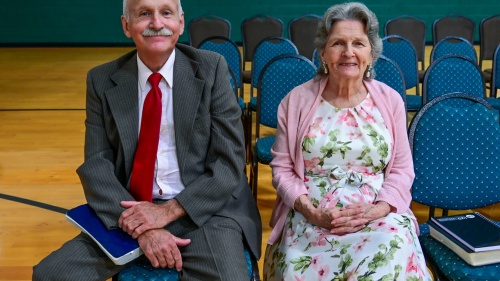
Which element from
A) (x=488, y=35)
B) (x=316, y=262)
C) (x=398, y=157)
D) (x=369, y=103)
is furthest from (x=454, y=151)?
(x=488, y=35)

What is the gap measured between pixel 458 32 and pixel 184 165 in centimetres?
577

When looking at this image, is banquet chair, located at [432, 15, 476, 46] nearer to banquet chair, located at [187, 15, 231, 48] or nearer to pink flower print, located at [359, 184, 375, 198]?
banquet chair, located at [187, 15, 231, 48]

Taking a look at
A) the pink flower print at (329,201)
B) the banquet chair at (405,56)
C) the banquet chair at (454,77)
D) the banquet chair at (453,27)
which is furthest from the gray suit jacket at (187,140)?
the banquet chair at (453,27)

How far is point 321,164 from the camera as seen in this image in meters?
2.29

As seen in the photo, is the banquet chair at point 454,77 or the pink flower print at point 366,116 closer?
the pink flower print at point 366,116

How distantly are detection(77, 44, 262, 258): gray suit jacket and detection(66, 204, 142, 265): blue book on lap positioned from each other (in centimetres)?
4

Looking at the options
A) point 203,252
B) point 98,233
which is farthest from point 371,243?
point 98,233

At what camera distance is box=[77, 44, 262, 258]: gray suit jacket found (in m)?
2.08

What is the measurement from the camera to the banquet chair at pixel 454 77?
12.8 feet

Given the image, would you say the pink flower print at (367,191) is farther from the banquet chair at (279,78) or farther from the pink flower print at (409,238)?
the banquet chair at (279,78)

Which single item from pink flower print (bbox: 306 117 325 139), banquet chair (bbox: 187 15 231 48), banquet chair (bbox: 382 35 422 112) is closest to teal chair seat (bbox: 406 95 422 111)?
banquet chair (bbox: 382 35 422 112)

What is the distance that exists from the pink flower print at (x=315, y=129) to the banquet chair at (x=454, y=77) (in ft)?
5.87

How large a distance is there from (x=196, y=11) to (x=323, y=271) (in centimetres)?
939

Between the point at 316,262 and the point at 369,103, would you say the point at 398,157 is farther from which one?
the point at 316,262
